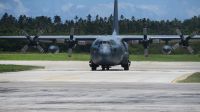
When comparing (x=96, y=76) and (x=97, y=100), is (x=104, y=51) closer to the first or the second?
(x=96, y=76)

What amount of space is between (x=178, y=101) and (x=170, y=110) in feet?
10.5

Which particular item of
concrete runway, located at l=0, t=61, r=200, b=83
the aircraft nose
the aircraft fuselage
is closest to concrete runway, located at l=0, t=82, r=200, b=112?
concrete runway, located at l=0, t=61, r=200, b=83

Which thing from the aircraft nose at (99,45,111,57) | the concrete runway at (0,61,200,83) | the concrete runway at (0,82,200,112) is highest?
the concrete runway at (0,82,200,112)

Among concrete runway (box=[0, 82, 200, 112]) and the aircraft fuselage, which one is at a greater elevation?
concrete runway (box=[0, 82, 200, 112])

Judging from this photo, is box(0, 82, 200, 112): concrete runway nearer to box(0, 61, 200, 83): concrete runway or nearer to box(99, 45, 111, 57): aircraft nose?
box(0, 61, 200, 83): concrete runway

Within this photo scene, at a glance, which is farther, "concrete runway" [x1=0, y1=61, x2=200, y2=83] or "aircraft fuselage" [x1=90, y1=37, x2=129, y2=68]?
"aircraft fuselage" [x1=90, y1=37, x2=129, y2=68]

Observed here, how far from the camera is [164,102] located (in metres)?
21.3

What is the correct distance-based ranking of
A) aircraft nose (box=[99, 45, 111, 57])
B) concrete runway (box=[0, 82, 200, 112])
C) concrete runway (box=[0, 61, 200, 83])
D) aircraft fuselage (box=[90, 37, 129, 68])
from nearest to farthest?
1. concrete runway (box=[0, 82, 200, 112])
2. concrete runway (box=[0, 61, 200, 83])
3. aircraft nose (box=[99, 45, 111, 57])
4. aircraft fuselage (box=[90, 37, 129, 68])

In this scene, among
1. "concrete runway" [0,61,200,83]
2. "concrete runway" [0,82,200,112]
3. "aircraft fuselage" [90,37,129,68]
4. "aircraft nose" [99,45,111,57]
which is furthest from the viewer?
"aircraft fuselage" [90,37,129,68]

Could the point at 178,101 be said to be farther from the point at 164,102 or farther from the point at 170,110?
the point at 170,110

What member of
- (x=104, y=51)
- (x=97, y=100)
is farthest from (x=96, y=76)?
(x=97, y=100)

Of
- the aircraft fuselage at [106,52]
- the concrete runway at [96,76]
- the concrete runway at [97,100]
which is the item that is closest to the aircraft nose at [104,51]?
A: the aircraft fuselage at [106,52]

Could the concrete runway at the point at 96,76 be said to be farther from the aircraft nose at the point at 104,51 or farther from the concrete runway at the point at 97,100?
the concrete runway at the point at 97,100

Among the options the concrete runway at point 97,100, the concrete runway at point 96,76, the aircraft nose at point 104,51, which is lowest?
the concrete runway at point 96,76
